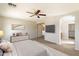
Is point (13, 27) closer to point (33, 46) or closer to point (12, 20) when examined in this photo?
point (12, 20)

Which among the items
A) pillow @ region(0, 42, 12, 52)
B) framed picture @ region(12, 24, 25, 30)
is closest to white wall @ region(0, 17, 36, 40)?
framed picture @ region(12, 24, 25, 30)

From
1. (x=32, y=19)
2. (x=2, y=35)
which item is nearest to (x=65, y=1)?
(x=32, y=19)

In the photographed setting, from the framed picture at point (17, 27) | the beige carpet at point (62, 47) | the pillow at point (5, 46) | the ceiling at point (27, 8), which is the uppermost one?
the ceiling at point (27, 8)

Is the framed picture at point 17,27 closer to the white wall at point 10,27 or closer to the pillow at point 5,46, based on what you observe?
the white wall at point 10,27

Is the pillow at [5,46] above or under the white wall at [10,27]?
under

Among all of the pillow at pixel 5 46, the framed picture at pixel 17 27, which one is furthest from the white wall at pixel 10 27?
the pillow at pixel 5 46

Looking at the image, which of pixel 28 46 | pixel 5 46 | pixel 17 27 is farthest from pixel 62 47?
pixel 5 46

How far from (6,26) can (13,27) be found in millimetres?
→ 148

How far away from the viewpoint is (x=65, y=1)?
1747 millimetres

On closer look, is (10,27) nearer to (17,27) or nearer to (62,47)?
(17,27)

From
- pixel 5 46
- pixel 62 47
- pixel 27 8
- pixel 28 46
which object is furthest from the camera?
pixel 62 47

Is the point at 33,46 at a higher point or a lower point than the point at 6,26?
lower

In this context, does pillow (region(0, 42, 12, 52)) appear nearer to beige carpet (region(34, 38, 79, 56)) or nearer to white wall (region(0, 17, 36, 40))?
white wall (region(0, 17, 36, 40))

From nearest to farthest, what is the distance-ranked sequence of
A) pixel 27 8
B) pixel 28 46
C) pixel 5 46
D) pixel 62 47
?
pixel 27 8, pixel 5 46, pixel 28 46, pixel 62 47
